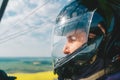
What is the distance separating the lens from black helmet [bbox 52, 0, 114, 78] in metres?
3.04

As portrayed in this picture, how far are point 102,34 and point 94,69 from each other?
0.37 m

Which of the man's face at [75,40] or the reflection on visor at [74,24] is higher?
the reflection on visor at [74,24]

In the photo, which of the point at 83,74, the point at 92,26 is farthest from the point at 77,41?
the point at 83,74

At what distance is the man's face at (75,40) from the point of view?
3.19 m

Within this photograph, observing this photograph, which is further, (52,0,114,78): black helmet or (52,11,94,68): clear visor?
(52,11,94,68): clear visor

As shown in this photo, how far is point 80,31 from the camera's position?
328 centimetres

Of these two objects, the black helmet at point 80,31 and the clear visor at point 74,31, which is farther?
the clear visor at point 74,31

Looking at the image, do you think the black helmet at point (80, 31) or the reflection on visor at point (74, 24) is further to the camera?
the reflection on visor at point (74, 24)

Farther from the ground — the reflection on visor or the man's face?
the reflection on visor

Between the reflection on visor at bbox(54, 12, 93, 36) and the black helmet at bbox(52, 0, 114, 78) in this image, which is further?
the reflection on visor at bbox(54, 12, 93, 36)

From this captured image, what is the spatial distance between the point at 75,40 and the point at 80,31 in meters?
0.10

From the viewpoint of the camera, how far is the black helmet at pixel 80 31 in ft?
9.97

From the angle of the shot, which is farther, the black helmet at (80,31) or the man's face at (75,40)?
the man's face at (75,40)

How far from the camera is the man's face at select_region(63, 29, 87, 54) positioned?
3.19 m
